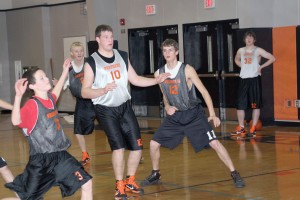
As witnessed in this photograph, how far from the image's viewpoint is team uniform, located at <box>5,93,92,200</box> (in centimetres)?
606

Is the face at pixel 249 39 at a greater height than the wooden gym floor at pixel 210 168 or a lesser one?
greater

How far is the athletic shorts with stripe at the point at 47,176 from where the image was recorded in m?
6.07

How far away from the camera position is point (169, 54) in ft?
26.2

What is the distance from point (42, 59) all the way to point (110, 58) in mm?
14777

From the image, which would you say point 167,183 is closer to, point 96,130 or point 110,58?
point 110,58

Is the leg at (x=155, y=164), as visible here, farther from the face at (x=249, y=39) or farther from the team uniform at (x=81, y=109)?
the face at (x=249, y=39)

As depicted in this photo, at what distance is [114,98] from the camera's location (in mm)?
7480

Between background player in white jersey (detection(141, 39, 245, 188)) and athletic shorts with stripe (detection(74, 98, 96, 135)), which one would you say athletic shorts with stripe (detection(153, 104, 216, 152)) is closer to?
background player in white jersey (detection(141, 39, 245, 188))

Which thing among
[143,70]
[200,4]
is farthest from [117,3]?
[200,4]

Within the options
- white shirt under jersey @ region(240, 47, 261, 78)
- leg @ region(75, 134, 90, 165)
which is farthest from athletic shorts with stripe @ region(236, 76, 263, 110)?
leg @ region(75, 134, 90, 165)

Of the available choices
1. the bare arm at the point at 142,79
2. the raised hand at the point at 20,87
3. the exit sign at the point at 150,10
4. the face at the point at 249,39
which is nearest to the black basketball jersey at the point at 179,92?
the bare arm at the point at 142,79

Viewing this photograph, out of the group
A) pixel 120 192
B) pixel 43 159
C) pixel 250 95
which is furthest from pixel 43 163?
pixel 250 95

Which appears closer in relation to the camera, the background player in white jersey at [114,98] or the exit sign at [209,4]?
the background player in white jersey at [114,98]

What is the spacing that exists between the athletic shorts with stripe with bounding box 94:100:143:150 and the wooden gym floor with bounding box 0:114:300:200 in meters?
0.65
